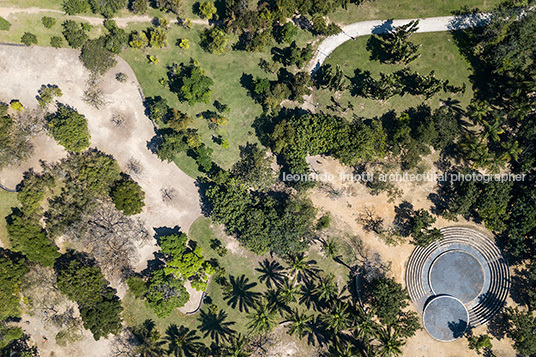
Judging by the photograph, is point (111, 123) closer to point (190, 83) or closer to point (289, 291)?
point (190, 83)

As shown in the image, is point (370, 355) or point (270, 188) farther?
point (270, 188)

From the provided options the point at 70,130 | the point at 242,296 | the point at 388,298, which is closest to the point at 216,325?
the point at 242,296

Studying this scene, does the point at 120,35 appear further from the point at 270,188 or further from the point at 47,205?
the point at 270,188

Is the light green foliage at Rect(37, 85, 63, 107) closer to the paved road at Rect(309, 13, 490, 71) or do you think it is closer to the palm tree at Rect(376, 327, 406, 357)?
the paved road at Rect(309, 13, 490, 71)

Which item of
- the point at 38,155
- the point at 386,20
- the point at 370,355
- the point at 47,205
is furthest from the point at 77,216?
the point at 386,20

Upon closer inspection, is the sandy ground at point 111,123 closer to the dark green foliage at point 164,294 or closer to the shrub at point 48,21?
the shrub at point 48,21

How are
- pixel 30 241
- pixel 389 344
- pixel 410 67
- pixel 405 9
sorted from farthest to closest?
pixel 405 9, pixel 410 67, pixel 30 241, pixel 389 344
